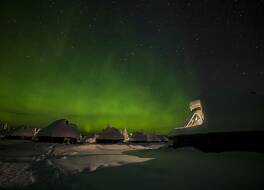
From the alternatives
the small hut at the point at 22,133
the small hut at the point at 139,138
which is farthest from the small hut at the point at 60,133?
the small hut at the point at 22,133

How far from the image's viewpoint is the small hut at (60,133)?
3712cm

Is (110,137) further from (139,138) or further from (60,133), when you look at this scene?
(60,133)

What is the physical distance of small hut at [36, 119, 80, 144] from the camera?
37125mm

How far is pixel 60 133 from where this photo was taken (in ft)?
124

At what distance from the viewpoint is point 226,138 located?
42.0ft

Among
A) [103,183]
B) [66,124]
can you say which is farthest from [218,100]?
[66,124]

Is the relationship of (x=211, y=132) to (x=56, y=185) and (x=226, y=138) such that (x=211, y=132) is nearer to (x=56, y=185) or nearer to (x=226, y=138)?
(x=226, y=138)

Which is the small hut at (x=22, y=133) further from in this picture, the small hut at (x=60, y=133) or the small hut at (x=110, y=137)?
the small hut at (x=110, y=137)

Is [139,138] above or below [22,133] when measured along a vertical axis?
below

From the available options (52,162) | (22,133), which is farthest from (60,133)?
(52,162)

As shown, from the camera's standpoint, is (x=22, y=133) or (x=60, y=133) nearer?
(x=60, y=133)

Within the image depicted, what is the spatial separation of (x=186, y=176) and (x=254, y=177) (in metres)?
2.30

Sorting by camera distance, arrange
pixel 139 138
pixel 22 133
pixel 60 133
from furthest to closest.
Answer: pixel 22 133, pixel 139 138, pixel 60 133

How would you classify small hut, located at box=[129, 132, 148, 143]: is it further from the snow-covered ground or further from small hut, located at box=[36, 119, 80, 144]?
the snow-covered ground
